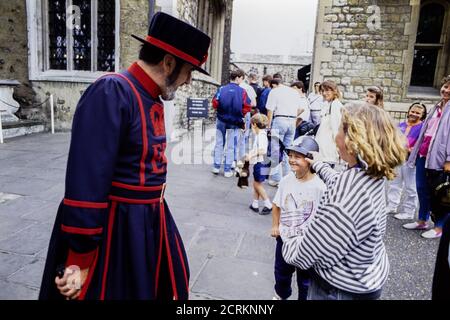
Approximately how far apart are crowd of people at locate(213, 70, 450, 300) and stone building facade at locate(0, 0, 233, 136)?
602 cm

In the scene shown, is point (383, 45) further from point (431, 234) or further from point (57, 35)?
point (57, 35)

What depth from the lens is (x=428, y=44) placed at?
997 centimetres

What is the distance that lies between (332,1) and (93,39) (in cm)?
674

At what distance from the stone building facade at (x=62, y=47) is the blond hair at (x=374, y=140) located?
825 cm

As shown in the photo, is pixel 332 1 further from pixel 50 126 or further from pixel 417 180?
pixel 50 126

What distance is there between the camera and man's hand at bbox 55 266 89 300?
1351 mm

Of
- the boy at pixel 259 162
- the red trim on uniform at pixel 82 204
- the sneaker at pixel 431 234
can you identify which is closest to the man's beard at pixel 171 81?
the red trim on uniform at pixel 82 204

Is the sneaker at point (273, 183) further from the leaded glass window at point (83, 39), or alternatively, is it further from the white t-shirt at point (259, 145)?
the leaded glass window at point (83, 39)

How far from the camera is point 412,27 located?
9.37 meters

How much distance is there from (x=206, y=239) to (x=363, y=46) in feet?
27.3

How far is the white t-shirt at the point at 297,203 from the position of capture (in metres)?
2.36

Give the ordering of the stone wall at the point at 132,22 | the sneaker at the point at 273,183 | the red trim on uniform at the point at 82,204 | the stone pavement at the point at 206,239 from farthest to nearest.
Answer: the stone wall at the point at 132,22 → the sneaker at the point at 273,183 → the stone pavement at the point at 206,239 → the red trim on uniform at the point at 82,204
